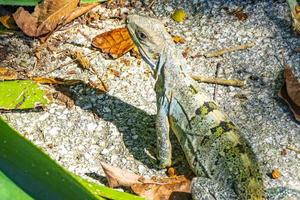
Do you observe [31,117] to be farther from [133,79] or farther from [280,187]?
[280,187]

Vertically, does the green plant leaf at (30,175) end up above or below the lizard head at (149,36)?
above

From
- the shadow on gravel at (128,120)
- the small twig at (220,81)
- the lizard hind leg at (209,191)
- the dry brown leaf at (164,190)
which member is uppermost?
the small twig at (220,81)

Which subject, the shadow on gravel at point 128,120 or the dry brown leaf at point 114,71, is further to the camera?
the dry brown leaf at point 114,71

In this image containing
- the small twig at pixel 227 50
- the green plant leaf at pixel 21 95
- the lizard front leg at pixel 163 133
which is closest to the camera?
the lizard front leg at pixel 163 133

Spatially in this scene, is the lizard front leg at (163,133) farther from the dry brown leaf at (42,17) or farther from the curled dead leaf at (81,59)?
the dry brown leaf at (42,17)

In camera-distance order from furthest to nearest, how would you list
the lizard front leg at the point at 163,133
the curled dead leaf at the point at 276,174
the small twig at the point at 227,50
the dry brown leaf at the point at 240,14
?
the dry brown leaf at the point at 240,14, the small twig at the point at 227,50, the lizard front leg at the point at 163,133, the curled dead leaf at the point at 276,174

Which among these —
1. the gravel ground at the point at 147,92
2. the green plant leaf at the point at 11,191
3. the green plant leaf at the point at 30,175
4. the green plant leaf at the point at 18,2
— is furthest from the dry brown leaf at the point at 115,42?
the green plant leaf at the point at 11,191

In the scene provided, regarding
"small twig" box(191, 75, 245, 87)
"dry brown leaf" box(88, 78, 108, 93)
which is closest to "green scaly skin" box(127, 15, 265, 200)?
"small twig" box(191, 75, 245, 87)

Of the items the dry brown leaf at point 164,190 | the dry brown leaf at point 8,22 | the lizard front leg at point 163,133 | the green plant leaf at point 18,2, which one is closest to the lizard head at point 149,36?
the lizard front leg at point 163,133
